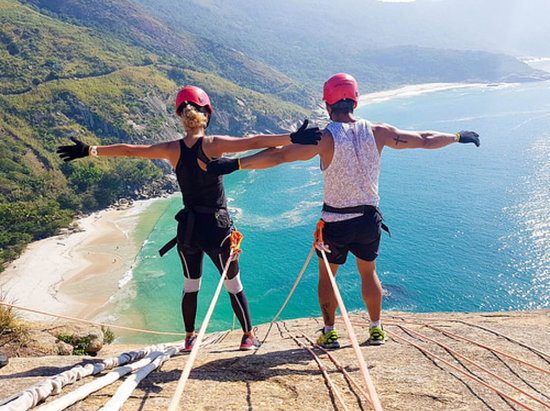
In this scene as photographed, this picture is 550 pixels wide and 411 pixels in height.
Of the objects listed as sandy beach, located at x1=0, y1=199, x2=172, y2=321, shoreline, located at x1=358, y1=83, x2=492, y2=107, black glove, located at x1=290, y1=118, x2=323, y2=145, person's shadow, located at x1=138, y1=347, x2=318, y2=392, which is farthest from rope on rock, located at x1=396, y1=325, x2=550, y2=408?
shoreline, located at x1=358, y1=83, x2=492, y2=107

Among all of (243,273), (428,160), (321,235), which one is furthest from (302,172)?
(321,235)

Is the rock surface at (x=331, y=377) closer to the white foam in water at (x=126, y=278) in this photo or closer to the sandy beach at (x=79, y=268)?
the sandy beach at (x=79, y=268)

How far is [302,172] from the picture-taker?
7069cm

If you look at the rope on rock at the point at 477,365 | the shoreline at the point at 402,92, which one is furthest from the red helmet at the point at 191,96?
the shoreline at the point at 402,92

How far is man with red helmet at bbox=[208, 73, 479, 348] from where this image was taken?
3959mm

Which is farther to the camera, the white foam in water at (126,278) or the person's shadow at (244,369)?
the white foam in water at (126,278)

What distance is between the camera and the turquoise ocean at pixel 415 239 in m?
32.2

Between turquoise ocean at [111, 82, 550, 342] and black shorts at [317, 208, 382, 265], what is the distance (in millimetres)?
26654

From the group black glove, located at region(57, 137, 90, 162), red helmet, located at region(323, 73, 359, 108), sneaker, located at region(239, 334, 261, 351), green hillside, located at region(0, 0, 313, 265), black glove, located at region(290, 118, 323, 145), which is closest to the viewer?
black glove, located at region(290, 118, 323, 145)

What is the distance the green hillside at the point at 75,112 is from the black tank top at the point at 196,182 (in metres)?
41.1

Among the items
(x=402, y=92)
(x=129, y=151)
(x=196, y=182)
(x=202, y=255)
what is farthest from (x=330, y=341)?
(x=402, y=92)

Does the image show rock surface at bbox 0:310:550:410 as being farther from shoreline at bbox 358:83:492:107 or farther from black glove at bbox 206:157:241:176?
shoreline at bbox 358:83:492:107

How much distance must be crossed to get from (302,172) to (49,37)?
77.6 m

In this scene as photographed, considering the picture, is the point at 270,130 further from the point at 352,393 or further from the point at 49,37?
the point at 352,393
